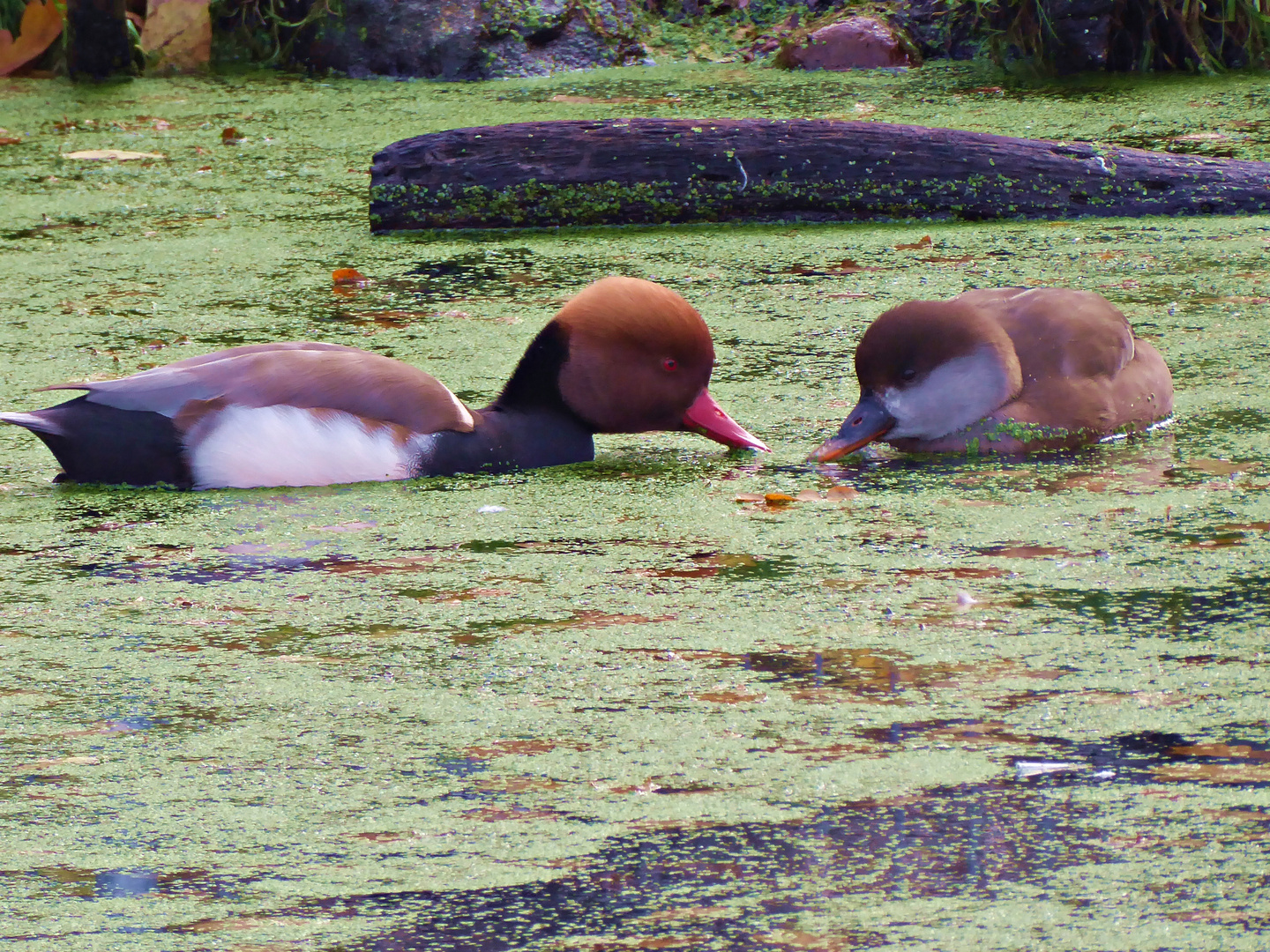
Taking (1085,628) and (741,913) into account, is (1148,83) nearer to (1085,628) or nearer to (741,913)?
(1085,628)

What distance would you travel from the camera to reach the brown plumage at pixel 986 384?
3.13m

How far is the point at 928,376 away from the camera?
10.3ft

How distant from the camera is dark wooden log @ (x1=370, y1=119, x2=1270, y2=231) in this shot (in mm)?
5059

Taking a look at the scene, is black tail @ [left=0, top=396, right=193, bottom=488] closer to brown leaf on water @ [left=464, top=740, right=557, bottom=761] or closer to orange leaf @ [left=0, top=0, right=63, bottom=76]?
brown leaf on water @ [left=464, top=740, right=557, bottom=761]

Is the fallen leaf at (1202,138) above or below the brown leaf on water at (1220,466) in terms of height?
above

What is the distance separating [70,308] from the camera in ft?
14.4

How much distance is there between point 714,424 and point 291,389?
0.79 m

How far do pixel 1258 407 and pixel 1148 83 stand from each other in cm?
441

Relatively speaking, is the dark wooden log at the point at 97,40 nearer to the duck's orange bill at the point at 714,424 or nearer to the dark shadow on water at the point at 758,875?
the duck's orange bill at the point at 714,424

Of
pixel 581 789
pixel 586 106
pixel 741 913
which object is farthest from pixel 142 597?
pixel 586 106

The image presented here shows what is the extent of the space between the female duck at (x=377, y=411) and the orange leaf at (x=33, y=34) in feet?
19.9

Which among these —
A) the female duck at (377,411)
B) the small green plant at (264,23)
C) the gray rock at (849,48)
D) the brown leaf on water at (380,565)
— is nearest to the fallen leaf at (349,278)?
the female duck at (377,411)

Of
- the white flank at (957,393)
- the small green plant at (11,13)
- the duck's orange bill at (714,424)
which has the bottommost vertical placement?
the duck's orange bill at (714,424)

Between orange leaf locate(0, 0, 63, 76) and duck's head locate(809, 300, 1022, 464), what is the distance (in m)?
6.63
